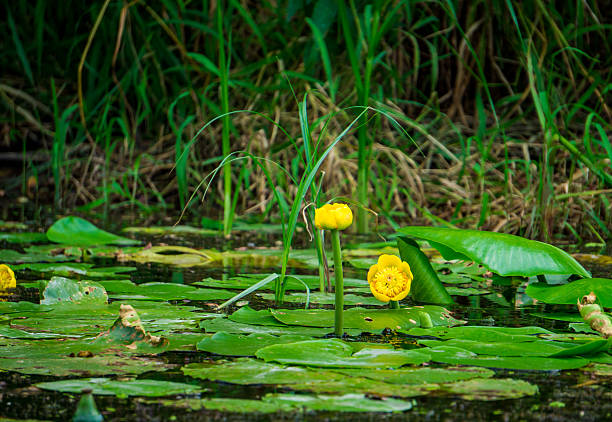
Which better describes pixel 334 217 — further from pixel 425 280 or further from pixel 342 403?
pixel 425 280

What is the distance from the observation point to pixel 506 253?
1.38 metres

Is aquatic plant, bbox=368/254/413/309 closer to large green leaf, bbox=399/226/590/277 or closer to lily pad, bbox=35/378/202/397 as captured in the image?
large green leaf, bbox=399/226/590/277

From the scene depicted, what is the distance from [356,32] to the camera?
318 centimetres

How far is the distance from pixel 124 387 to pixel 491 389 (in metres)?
0.42

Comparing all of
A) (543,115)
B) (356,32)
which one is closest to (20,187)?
(356,32)

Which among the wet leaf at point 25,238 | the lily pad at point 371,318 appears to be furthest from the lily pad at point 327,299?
the wet leaf at point 25,238

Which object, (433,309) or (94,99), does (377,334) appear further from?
(94,99)

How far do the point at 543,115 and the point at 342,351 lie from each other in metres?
1.72

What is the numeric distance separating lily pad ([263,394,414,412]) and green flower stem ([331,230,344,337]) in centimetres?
29

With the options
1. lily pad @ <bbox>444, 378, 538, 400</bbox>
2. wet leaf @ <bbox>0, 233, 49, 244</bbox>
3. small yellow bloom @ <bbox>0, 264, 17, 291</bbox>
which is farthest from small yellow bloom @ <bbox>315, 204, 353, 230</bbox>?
wet leaf @ <bbox>0, 233, 49, 244</bbox>

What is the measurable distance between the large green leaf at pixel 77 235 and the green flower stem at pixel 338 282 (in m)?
1.27

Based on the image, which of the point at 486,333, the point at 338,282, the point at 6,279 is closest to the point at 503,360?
the point at 486,333

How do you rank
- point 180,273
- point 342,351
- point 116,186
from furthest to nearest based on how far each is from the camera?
point 116,186 < point 180,273 < point 342,351

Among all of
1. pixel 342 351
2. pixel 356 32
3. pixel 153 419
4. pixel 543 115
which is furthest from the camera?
pixel 356 32
